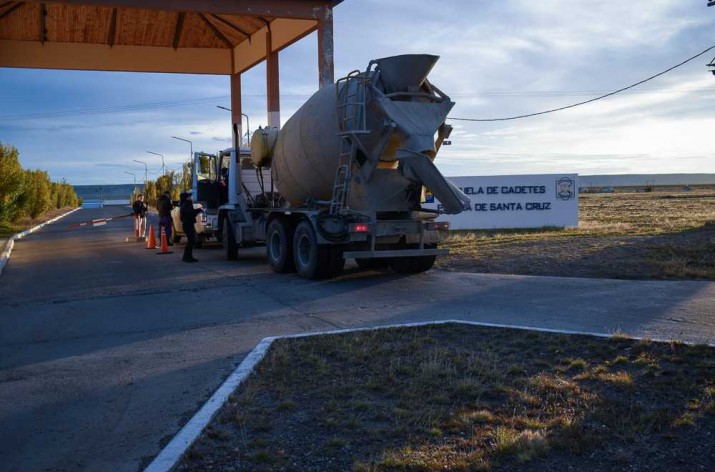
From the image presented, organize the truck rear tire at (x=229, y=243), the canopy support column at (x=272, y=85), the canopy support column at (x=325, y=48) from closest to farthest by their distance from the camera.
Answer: the truck rear tire at (x=229, y=243), the canopy support column at (x=325, y=48), the canopy support column at (x=272, y=85)

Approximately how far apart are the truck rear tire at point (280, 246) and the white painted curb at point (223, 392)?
20.9 ft

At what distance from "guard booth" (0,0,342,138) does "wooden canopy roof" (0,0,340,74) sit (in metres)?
0.03

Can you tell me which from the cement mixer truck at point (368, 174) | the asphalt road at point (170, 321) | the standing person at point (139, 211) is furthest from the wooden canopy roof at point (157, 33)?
the asphalt road at point (170, 321)

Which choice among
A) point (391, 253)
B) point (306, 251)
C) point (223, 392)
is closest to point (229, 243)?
point (306, 251)

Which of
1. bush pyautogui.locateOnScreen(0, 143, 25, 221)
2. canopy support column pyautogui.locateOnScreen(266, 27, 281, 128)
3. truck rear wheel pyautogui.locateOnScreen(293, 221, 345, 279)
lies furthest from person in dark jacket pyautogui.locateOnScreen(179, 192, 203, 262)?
bush pyautogui.locateOnScreen(0, 143, 25, 221)

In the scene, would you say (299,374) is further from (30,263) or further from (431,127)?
(30,263)

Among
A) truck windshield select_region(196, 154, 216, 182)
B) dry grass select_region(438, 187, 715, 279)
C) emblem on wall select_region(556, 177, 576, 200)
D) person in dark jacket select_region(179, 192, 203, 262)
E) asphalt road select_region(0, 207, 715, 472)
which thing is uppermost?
truck windshield select_region(196, 154, 216, 182)

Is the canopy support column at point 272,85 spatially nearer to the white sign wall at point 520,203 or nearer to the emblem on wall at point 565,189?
the white sign wall at point 520,203

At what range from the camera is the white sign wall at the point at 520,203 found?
86.4ft

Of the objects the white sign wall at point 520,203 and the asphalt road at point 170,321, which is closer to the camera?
the asphalt road at point 170,321

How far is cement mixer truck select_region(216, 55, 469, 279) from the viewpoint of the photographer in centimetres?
1258

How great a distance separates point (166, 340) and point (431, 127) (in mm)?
6265

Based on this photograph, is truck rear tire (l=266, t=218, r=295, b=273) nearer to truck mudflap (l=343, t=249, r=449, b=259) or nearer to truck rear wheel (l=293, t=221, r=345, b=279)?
truck rear wheel (l=293, t=221, r=345, b=279)

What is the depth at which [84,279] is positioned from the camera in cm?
1501
